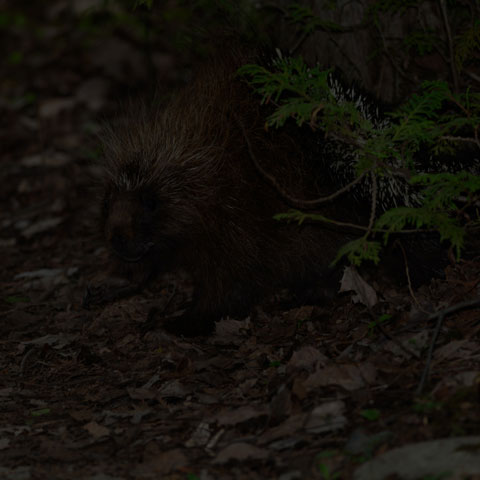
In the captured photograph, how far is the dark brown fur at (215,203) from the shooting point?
4.80 metres

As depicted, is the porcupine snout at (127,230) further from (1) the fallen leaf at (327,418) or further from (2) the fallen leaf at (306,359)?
(1) the fallen leaf at (327,418)

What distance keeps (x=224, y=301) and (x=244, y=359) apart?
77 centimetres

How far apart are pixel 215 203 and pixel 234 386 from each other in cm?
146

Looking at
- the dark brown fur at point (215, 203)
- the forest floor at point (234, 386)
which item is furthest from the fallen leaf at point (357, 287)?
the dark brown fur at point (215, 203)

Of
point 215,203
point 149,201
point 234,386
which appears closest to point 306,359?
point 234,386

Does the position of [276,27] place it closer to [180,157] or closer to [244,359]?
[180,157]

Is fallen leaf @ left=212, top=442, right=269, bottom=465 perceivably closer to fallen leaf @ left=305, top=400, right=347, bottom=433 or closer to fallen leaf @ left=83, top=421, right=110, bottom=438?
fallen leaf @ left=305, top=400, right=347, bottom=433

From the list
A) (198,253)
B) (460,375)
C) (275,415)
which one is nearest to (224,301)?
(198,253)

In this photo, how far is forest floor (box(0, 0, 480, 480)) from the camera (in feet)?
9.40

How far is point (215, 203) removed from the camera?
16.1ft

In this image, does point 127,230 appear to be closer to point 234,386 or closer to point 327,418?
point 234,386

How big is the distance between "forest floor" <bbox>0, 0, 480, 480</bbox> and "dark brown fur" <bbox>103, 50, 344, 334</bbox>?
32 centimetres

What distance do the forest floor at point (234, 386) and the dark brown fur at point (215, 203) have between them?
32 cm

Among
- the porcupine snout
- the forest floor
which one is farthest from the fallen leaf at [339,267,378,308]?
the porcupine snout
